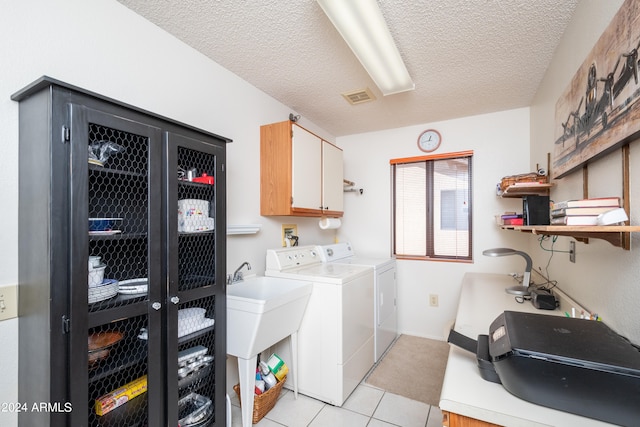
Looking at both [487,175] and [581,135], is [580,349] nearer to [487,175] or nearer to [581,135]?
[581,135]

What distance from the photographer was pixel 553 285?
207 cm

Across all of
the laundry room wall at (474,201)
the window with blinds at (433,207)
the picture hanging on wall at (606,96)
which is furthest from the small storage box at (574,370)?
the window with blinds at (433,207)

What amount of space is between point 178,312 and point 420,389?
1.95 m

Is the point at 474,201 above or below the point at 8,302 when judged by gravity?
above

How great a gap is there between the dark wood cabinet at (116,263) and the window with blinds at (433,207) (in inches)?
94.7

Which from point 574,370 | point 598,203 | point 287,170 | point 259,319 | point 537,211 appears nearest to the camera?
point 574,370

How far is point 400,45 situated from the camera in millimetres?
1883

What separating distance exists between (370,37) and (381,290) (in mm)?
2139

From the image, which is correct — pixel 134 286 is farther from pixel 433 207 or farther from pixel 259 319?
pixel 433 207

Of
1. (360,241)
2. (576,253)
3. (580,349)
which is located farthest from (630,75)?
(360,241)

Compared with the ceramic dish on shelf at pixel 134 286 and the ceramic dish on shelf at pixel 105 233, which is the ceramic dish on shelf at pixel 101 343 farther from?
the ceramic dish on shelf at pixel 105 233

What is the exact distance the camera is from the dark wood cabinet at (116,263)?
103 cm

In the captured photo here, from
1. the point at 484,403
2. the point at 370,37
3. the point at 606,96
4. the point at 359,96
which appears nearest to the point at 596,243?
the point at 606,96

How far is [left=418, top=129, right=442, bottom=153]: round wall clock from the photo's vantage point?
3266 mm
